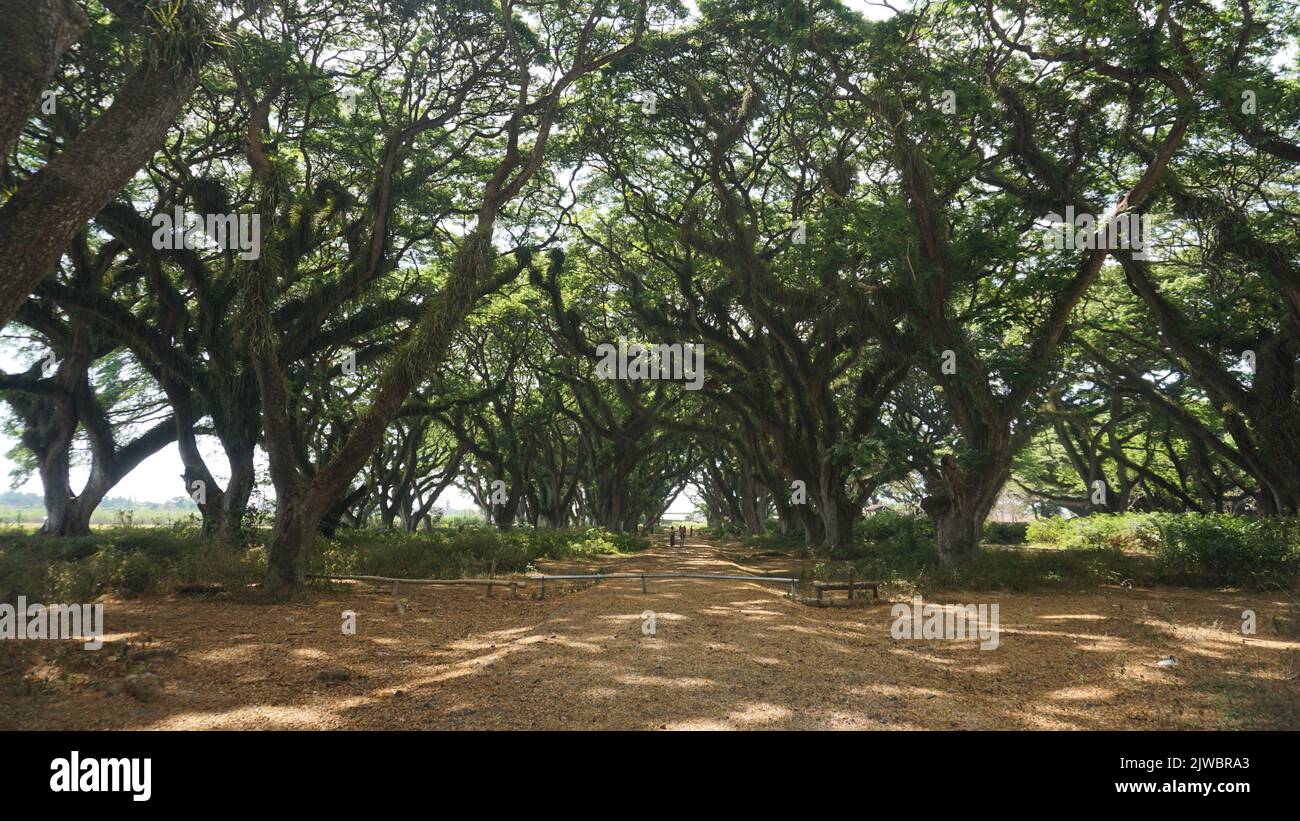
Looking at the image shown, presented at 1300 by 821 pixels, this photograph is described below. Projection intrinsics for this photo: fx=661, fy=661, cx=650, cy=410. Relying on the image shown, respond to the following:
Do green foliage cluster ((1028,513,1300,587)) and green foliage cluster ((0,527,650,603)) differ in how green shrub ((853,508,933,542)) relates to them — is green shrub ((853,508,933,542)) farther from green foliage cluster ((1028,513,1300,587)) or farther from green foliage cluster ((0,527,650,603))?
green foliage cluster ((0,527,650,603))

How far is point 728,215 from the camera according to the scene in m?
16.3

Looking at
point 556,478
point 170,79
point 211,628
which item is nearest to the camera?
point 170,79

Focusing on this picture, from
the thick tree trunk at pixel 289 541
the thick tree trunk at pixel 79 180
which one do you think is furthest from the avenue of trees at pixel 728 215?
the thick tree trunk at pixel 79 180

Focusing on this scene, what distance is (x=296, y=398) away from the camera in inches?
652

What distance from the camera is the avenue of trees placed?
450 inches

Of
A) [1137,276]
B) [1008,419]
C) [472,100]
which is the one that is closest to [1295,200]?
[1137,276]

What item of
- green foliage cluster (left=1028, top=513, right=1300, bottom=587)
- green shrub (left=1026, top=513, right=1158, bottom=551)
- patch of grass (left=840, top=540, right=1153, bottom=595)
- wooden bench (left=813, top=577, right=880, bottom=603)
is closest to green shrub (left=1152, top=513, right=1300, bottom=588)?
green foliage cluster (left=1028, top=513, right=1300, bottom=587)

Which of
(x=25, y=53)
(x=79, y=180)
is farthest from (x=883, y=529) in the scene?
(x=25, y=53)

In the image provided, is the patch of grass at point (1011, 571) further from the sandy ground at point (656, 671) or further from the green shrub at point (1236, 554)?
the sandy ground at point (656, 671)

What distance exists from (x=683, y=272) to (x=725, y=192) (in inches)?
107

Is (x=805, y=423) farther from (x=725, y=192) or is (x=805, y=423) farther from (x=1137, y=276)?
(x=1137, y=276)

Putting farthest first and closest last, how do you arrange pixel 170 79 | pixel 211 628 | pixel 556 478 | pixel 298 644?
pixel 556 478 < pixel 211 628 < pixel 298 644 < pixel 170 79

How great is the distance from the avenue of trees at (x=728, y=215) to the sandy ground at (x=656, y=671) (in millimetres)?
3863

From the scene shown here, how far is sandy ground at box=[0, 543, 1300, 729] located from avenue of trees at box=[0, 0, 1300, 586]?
386 centimetres
